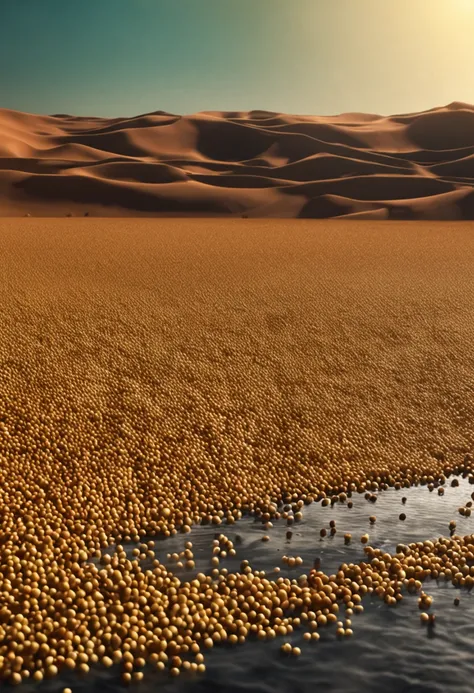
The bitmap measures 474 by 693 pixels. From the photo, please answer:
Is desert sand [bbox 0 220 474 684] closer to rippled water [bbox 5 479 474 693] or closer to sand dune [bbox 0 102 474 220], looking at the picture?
rippled water [bbox 5 479 474 693]

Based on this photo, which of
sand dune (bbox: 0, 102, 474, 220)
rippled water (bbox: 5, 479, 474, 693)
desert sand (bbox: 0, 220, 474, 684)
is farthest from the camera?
sand dune (bbox: 0, 102, 474, 220)

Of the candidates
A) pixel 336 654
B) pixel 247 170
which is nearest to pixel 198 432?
pixel 336 654

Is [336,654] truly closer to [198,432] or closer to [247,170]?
[198,432]

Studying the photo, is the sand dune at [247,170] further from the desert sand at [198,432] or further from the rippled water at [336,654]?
the rippled water at [336,654]

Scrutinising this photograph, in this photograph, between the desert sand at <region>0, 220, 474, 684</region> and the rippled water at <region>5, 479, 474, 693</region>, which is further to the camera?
the desert sand at <region>0, 220, 474, 684</region>

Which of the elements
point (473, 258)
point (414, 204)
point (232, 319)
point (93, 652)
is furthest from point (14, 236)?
point (414, 204)

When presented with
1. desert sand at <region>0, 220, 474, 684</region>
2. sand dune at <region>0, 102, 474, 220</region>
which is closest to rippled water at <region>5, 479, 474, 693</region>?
desert sand at <region>0, 220, 474, 684</region>

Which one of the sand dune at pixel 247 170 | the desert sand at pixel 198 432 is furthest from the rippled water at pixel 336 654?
the sand dune at pixel 247 170
